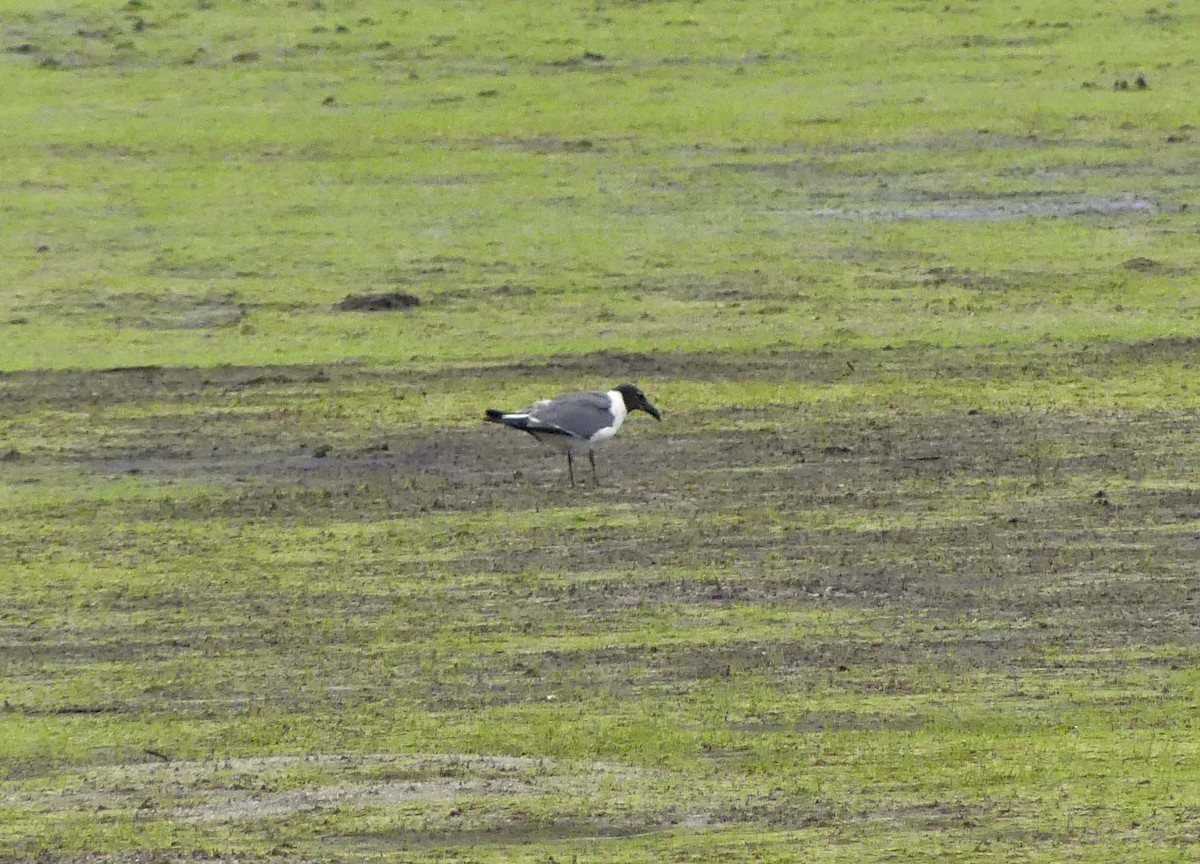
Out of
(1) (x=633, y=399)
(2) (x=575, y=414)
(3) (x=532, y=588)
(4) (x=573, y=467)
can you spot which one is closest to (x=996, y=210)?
(1) (x=633, y=399)

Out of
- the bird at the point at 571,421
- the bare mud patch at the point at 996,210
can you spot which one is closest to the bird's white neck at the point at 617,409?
the bird at the point at 571,421

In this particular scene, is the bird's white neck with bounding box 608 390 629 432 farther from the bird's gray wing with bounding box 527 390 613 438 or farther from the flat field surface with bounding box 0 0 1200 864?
the flat field surface with bounding box 0 0 1200 864

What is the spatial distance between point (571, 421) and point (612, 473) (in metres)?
0.67

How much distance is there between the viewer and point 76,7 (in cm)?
3697

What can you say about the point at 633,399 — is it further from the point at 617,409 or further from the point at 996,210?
the point at 996,210

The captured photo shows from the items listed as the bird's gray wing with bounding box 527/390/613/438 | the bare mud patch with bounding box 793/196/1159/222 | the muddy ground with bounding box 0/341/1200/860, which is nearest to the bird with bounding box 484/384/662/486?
the bird's gray wing with bounding box 527/390/613/438

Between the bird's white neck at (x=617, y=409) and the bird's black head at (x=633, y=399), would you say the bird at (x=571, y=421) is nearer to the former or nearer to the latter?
the bird's white neck at (x=617, y=409)

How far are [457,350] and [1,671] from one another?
24.6ft

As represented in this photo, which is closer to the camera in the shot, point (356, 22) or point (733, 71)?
point (733, 71)

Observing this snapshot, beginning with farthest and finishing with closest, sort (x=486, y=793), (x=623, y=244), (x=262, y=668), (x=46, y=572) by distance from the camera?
(x=623, y=244) < (x=46, y=572) < (x=262, y=668) < (x=486, y=793)

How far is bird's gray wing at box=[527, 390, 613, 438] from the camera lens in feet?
47.5

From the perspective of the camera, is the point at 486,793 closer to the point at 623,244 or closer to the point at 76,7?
the point at 623,244

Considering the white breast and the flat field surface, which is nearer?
the flat field surface

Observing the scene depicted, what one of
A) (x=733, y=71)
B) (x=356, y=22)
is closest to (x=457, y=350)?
(x=733, y=71)
